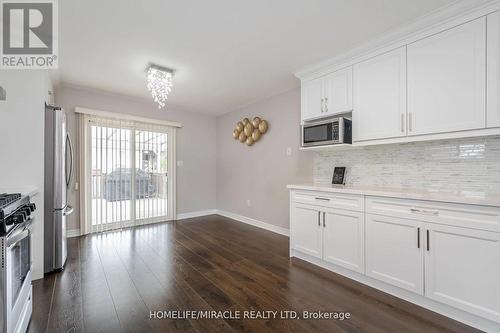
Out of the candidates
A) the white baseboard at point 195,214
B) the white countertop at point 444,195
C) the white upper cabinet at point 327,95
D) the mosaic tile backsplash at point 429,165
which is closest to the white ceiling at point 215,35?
the white upper cabinet at point 327,95

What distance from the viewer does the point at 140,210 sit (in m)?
4.26

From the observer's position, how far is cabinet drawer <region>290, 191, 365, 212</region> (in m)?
2.22

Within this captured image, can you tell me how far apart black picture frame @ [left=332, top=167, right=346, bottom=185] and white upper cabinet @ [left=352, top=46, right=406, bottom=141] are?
58 centimetres

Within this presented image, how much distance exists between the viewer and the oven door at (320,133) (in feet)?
8.06

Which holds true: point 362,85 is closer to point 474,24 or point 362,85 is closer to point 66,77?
point 474,24

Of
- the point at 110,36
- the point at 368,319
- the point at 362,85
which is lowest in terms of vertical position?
the point at 368,319

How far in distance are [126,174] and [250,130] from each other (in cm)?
252

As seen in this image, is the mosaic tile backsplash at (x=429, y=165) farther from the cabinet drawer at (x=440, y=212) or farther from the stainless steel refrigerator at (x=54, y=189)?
the stainless steel refrigerator at (x=54, y=189)

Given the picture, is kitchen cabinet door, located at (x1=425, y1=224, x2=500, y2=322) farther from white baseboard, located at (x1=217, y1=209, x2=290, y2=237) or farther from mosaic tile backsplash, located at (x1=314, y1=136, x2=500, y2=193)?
white baseboard, located at (x1=217, y1=209, x2=290, y2=237)

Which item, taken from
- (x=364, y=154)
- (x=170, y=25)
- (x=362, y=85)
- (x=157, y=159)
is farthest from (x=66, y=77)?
(x=364, y=154)

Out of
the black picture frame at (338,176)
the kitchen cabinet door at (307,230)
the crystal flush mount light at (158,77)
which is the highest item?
the crystal flush mount light at (158,77)

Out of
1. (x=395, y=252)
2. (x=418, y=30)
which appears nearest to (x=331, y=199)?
(x=395, y=252)

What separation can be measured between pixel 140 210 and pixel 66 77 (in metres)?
2.50

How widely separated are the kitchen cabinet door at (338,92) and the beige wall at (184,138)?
322cm
